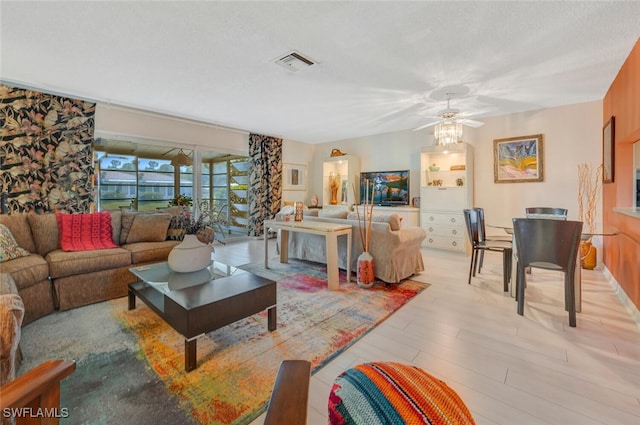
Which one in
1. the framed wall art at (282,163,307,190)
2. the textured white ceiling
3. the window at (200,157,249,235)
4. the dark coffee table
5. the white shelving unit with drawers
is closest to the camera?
the dark coffee table

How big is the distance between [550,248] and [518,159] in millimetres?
3055

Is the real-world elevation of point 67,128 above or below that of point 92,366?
above

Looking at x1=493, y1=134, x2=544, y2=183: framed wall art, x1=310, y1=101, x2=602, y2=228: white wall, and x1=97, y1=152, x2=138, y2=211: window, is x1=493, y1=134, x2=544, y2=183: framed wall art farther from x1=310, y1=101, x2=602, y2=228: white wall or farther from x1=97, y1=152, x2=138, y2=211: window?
x1=97, y1=152, x2=138, y2=211: window

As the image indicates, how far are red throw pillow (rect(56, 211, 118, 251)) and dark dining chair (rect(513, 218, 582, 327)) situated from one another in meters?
4.16

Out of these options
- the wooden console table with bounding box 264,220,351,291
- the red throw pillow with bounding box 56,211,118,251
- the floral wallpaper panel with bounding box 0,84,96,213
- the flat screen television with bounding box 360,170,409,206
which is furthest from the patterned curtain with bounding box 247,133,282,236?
the red throw pillow with bounding box 56,211,118,251

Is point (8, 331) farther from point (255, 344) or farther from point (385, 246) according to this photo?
point (385, 246)

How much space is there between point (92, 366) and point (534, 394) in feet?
8.63

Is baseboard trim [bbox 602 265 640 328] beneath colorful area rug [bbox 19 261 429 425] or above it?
above

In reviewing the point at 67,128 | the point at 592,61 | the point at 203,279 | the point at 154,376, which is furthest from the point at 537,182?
the point at 67,128

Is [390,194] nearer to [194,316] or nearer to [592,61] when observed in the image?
[592,61]

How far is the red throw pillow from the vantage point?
288 cm

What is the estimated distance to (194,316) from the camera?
1.67 meters

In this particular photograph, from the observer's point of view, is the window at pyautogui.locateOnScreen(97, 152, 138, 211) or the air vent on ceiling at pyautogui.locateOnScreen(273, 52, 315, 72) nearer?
the air vent on ceiling at pyautogui.locateOnScreen(273, 52, 315, 72)

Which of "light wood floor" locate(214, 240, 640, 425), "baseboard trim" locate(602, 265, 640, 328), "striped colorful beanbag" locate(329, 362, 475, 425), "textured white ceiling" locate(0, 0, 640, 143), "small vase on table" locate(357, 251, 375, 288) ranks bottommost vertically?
"light wood floor" locate(214, 240, 640, 425)
